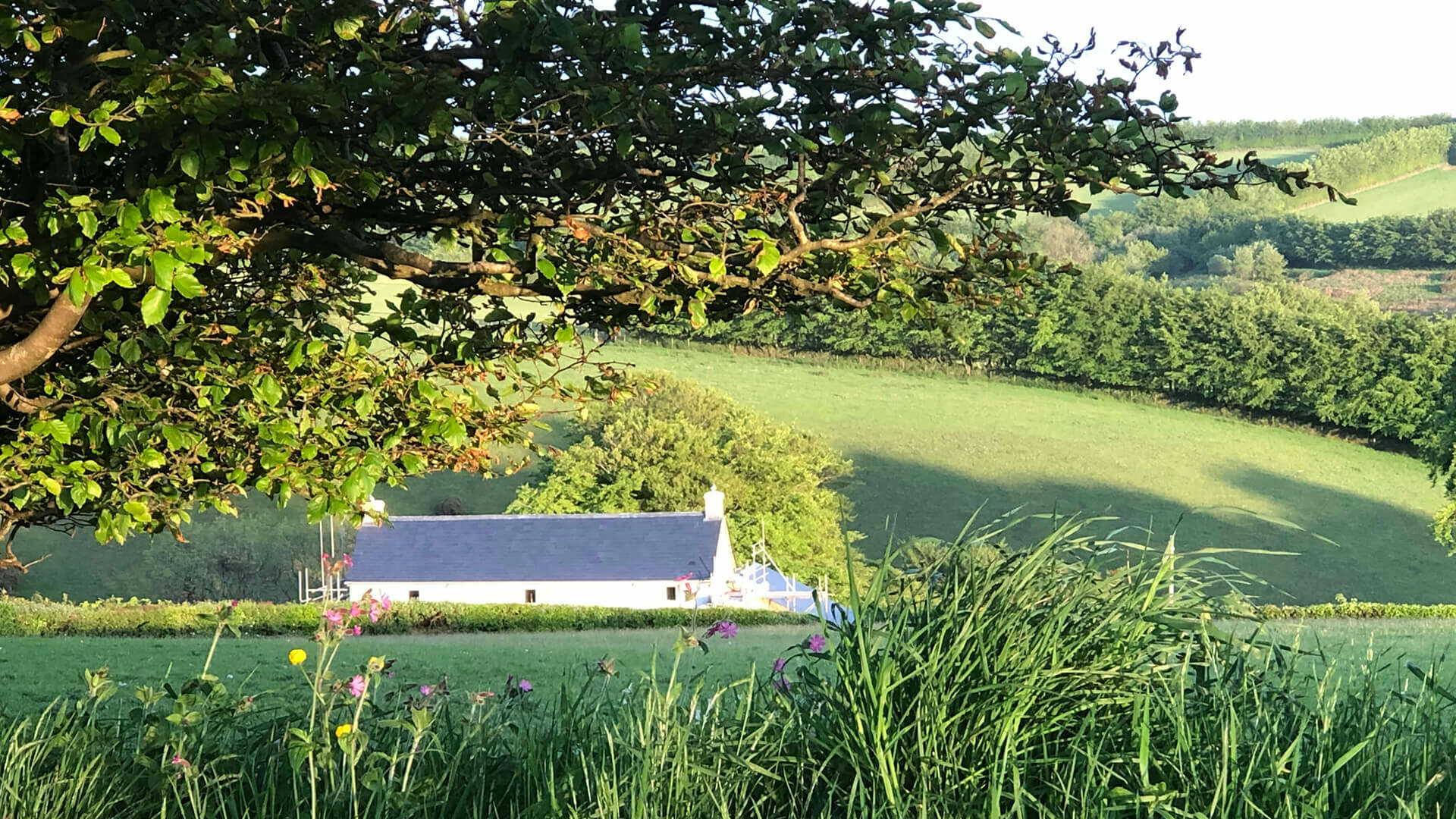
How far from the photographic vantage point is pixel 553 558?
4469cm

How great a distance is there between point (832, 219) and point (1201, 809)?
123 inches

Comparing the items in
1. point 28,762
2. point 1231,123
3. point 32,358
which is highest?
point 1231,123

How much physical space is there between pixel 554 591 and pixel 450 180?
39658 millimetres

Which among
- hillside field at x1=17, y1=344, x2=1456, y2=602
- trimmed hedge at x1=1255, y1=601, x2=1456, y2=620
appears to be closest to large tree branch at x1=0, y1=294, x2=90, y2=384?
trimmed hedge at x1=1255, y1=601, x2=1456, y2=620

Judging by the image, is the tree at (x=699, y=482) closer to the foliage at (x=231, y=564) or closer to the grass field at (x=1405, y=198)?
the foliage at (x=231, y=564)

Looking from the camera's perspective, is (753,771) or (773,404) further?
(773,404)

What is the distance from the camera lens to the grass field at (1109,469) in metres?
55.4

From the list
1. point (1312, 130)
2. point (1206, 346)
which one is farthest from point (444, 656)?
point (1312, 130)

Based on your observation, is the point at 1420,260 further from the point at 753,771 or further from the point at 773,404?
the point at 753,771

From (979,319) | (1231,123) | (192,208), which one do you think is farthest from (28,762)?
(1231,123)

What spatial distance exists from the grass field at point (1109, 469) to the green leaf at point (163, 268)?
4838 centimetres

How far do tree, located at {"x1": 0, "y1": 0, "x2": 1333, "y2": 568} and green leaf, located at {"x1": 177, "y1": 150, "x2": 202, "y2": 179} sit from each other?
7 centimetres

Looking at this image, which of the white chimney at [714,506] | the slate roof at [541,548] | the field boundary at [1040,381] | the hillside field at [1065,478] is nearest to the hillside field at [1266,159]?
the field boundary at [1040,381]

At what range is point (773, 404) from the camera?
67500 millimetres
